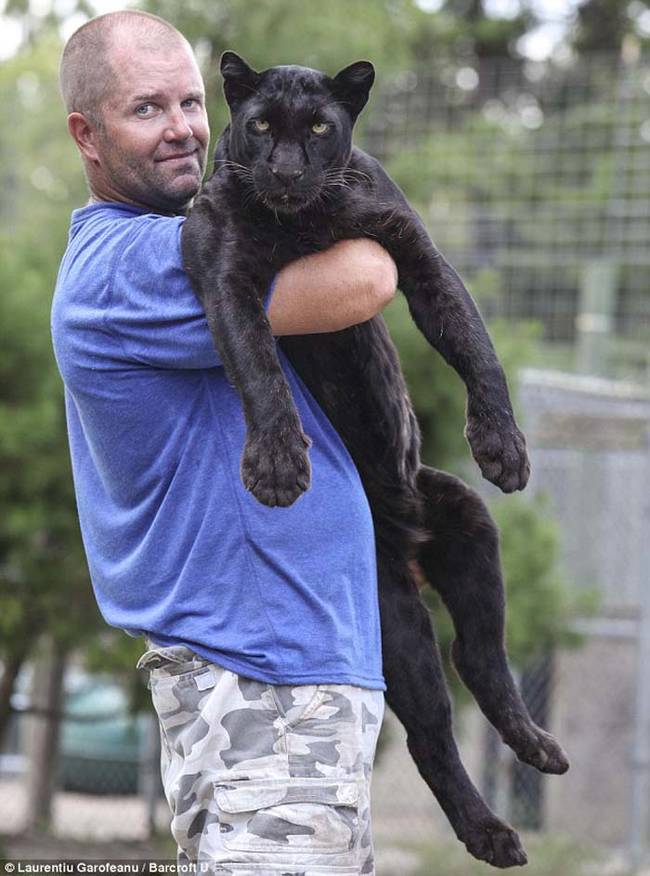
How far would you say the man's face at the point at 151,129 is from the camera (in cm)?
238

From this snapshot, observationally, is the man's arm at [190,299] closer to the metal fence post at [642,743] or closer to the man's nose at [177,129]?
the man's nose at [177,129]

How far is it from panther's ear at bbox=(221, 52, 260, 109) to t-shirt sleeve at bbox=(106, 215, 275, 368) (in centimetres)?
29

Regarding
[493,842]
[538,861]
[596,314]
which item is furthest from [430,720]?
[596,314]

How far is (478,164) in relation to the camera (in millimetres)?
8211

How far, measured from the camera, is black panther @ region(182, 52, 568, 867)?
2088 mm

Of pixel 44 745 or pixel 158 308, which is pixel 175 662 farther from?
pixel 44 745

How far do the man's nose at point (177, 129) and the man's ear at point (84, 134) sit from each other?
0.49 ft

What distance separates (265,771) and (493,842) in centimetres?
55

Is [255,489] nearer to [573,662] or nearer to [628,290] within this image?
[573,662]

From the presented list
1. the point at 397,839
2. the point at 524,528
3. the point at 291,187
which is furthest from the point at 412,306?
the point at 397,839

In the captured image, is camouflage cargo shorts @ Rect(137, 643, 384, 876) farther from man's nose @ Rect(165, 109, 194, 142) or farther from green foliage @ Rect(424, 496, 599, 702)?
green foliage @ Rect(424, 496, 599, 702)

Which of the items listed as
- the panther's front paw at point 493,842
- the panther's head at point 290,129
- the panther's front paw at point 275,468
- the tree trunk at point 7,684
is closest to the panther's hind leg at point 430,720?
the panther's front paw at point 493,842

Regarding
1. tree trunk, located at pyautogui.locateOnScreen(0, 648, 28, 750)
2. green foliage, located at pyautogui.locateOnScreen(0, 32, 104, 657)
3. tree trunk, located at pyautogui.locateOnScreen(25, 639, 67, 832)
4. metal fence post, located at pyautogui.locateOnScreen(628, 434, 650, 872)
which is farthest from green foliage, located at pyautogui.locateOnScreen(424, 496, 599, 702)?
tree trunk, located at pyautogui.locateOnScreen(25, 639, 67, 832)

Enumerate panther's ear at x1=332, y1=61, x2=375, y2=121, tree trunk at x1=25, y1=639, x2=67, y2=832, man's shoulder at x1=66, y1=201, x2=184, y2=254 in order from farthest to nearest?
tree trunk at x1=25, y1=639, x2=67, y2=832
panther's ear at x1=332, y1=61, x2=375, y2=121
man's shoulder at x1=66, y1=201, x2=184, y2=254
